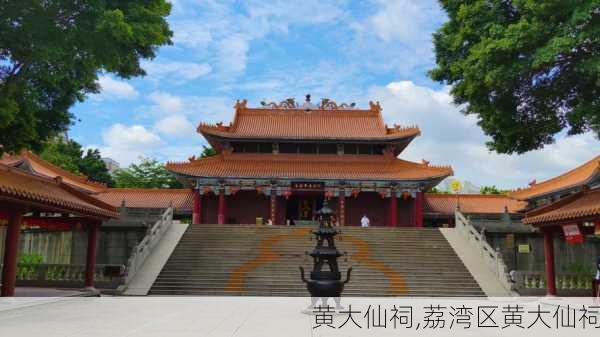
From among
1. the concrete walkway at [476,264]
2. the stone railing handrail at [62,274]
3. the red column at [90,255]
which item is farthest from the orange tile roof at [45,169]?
the concrete walkway at [476,264]

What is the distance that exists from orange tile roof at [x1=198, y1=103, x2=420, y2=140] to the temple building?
59 millimetres

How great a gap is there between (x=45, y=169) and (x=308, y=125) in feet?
48.1

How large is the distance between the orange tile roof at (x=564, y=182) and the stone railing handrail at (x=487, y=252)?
7.01 metres

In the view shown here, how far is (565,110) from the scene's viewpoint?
13.7 metres

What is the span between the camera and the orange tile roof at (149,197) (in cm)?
2941

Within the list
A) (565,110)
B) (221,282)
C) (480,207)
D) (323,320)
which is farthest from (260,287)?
(480,207)

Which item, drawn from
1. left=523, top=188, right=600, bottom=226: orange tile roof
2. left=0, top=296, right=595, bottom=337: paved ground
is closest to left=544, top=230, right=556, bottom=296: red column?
left=523, top=188, right=600, bottom=226: orange tile roof

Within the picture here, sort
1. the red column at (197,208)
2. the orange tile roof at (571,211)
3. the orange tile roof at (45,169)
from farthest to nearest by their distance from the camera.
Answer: the red column at (197,208)
the orange tile roof at (45,169)
the orange tile roof at (571,211)

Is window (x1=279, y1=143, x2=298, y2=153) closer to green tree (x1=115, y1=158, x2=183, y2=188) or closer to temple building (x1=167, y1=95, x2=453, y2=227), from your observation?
temple building (x1=167, y1=95, x2=453, y2=227)

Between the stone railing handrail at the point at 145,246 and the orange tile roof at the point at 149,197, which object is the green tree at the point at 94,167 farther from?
the stone railing handrail at the point at 145,246

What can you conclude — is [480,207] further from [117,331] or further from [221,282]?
[117,331]

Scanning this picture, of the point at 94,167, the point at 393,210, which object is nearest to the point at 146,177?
the point at 94,167

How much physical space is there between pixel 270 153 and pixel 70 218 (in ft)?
52.2

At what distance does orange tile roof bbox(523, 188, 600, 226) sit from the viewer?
1173 cm
